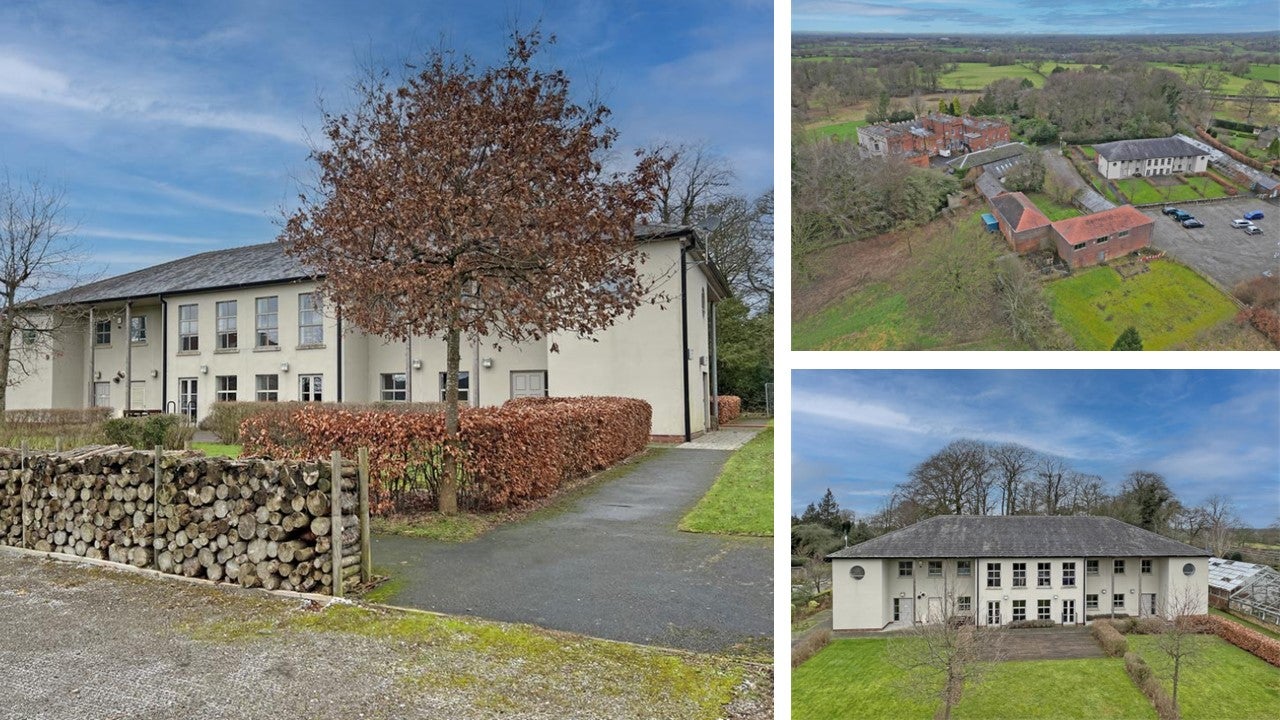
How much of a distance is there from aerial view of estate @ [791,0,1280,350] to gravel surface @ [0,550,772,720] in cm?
198

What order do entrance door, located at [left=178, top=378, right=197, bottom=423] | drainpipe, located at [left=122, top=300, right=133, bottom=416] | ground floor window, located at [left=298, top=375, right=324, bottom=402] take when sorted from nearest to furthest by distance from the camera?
ground floor window, located at [left=298, top=375, right=324, bottom=402] → entrance door, located at [left=178, top=378, right=197, bottom=423] → drainpipe, located at [left=122, top=300, right=133, bottom=416]

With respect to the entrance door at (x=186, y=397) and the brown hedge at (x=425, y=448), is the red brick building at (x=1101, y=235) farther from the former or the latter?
the entrance door at (x=186, y=397)

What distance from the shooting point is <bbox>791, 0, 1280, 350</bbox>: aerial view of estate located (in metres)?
1.28

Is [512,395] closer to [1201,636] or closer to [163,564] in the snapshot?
[163,564]

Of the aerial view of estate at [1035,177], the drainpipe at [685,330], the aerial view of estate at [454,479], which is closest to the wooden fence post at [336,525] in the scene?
the aerial view of estate at [454,479]

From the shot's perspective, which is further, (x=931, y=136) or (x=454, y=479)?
(x=454, y=479)

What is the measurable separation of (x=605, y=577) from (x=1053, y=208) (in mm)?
3647

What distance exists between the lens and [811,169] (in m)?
1.44

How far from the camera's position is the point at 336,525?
165 inches

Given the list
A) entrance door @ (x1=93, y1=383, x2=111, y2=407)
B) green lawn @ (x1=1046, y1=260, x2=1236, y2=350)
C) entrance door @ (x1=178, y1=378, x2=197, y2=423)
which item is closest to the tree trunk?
green lawn @ (x1=1046, y1=260, x2=1236, y2=350)

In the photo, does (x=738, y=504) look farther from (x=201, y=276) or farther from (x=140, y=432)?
(x=201, y=276)

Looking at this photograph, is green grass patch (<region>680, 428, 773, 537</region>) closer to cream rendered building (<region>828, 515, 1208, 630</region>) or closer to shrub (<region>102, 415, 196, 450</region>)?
cream rendered building (<region>828, 515, 1208, 630</region>)

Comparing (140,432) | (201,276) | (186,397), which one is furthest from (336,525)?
(201,276)

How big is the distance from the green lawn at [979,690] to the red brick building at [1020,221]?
782 millimetres
